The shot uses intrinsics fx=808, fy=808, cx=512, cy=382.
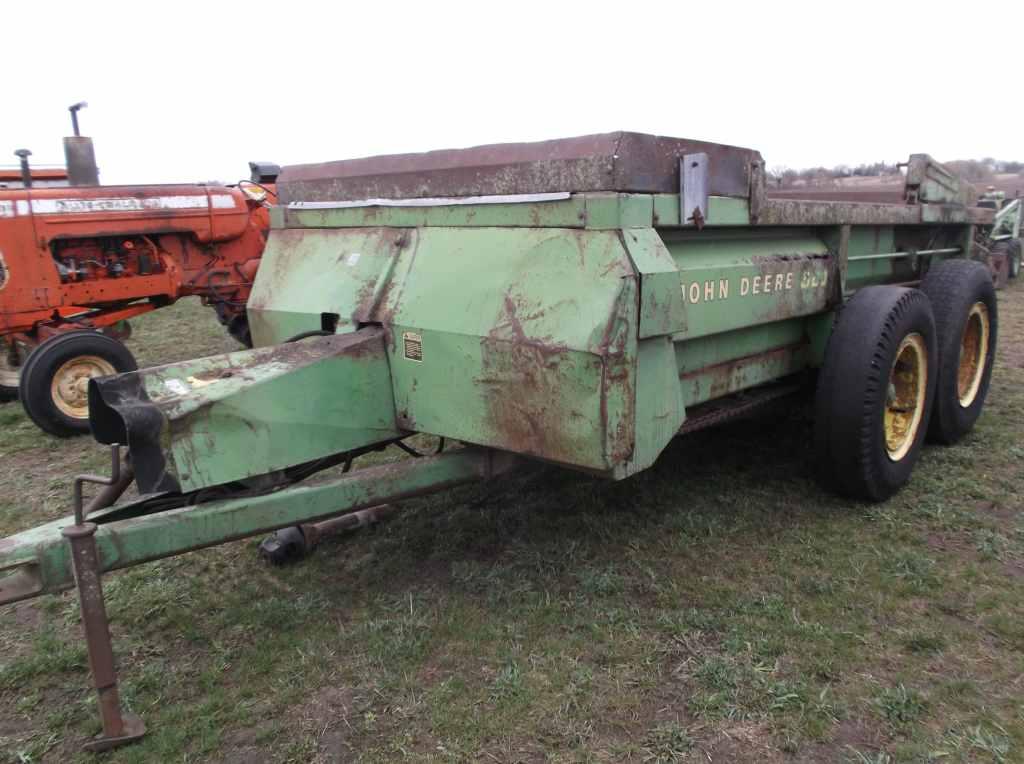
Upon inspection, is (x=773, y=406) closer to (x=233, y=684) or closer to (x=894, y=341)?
(x=894, y=341)

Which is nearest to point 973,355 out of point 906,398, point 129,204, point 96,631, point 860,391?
point 906,398

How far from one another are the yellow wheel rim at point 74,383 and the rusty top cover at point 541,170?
9.00 feet

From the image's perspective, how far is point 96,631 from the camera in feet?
6.88

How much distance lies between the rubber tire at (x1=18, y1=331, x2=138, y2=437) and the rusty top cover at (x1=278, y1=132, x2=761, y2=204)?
265 centimetres

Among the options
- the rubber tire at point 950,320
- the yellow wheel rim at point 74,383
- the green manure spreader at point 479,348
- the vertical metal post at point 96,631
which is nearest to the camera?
the vertical metal post at point 96,631

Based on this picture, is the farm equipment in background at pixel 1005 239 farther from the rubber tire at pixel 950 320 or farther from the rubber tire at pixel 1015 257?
the rubber tire at pixel 950 320

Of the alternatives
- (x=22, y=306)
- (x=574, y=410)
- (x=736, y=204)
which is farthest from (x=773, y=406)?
(x=22, y=306)

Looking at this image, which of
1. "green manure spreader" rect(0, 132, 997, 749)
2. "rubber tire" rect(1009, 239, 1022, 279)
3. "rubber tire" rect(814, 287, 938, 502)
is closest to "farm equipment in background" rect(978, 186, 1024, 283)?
"rubber tire" rect(1009, 239, 1022, 279)

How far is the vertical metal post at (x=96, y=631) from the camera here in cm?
207

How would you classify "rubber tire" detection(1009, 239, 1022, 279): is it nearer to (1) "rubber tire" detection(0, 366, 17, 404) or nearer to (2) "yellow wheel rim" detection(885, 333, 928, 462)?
(2) "yellow wheel rim" detection(885, 333, 928, 462)

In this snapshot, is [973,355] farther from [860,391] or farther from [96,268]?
[96,268]

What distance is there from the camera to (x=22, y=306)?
5512 mm

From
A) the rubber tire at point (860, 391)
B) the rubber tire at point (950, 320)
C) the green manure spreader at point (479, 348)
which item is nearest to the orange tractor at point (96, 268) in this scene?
the green manure spreader at point (479, 348)

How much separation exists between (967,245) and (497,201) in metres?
3.78
